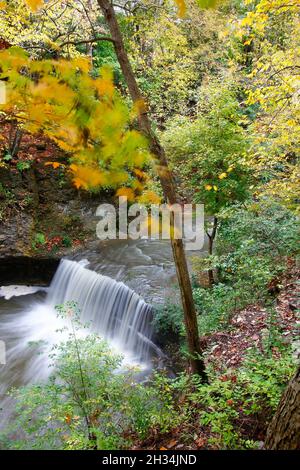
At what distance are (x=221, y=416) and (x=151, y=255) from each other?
6.42 metres

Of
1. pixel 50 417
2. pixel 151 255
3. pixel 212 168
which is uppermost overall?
pixel 212 168

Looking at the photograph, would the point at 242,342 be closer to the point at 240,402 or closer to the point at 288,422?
the point at 240,402

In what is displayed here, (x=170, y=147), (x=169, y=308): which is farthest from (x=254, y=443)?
(x=170, y=147)

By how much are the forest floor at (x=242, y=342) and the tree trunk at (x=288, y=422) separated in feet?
2.63

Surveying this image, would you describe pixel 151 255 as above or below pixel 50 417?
above

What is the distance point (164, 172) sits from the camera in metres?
2.49

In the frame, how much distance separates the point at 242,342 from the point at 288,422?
2.43 metres

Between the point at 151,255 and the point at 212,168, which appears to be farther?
the point at 151,255

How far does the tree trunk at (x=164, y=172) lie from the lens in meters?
2.68

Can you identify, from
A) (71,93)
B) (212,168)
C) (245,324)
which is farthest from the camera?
(212,168)

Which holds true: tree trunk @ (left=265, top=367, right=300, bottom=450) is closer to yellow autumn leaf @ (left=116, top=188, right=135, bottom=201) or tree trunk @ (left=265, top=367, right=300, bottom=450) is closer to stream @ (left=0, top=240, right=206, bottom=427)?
yellow autumn leaf @ (left=116, top=188, right=135, bottom=201)

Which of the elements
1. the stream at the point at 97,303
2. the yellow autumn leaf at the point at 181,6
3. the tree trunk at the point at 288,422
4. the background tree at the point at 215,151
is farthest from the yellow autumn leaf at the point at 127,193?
the stream at the point at 97,303

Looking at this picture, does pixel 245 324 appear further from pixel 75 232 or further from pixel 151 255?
pixel 75 232
